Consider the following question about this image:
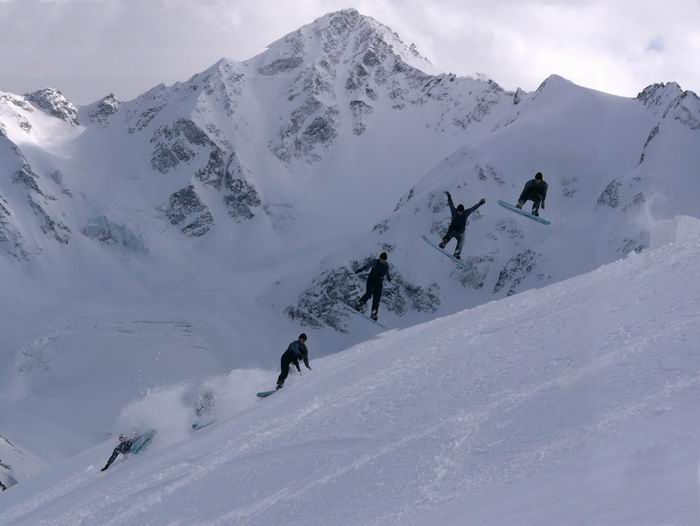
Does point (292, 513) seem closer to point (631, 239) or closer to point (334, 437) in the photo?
point (334, 437)

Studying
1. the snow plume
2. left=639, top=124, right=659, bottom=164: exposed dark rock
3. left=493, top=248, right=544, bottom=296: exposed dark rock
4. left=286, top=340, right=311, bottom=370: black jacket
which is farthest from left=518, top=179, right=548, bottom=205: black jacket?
left=639, top=124, right=659, bottom=164: exposed dark rock

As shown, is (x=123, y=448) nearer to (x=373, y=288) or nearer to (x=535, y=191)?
(x=373, y=288)

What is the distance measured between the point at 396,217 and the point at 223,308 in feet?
134

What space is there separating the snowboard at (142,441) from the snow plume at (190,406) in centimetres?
24

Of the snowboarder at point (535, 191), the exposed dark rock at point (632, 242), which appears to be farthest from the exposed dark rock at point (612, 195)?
the snowboarder at point (535, 191)

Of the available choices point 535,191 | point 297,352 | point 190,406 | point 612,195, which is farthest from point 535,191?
point 612,195

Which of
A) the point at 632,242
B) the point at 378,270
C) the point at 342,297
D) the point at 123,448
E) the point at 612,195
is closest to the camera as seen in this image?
the point at 123,448

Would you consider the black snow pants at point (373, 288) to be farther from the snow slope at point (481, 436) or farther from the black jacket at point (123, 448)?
the black jacket at point (123, 448)

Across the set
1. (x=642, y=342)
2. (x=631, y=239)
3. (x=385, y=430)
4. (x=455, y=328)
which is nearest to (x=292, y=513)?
(x=385, y=430)

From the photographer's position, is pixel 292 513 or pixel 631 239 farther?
pixel 631 239

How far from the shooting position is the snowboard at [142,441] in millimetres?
21312

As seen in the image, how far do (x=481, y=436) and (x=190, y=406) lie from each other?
14.7 metres

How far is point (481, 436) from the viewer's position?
11703 millimetres

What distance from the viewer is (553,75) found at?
195m
